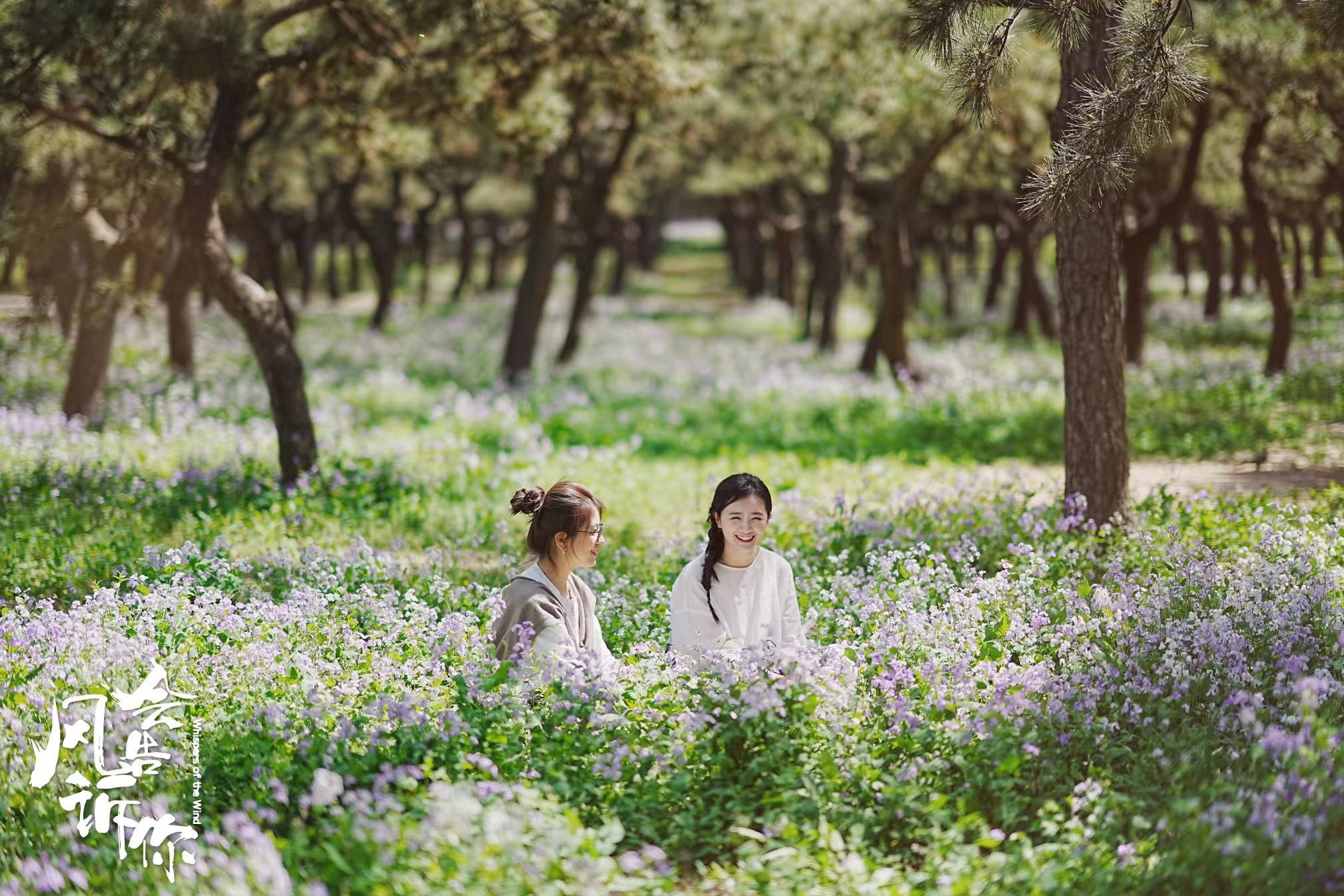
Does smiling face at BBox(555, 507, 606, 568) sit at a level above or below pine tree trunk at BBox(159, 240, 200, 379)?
below

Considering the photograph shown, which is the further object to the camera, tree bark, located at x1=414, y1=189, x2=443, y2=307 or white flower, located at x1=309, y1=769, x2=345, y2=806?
tree bark, located at x1=414, y1=189, x2=443, y2=307

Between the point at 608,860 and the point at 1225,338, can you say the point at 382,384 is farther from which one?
the point at 1225,338

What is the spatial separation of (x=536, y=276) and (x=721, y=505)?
13458 mm

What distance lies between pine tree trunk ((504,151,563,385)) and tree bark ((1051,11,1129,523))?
11303 mm

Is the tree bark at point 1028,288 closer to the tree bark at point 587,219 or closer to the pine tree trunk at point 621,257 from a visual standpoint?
the tree bark at point 587,219

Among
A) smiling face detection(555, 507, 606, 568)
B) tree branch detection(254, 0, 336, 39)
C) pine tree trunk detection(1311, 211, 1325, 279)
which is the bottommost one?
smiling face detection(555, 507, 606, 568)

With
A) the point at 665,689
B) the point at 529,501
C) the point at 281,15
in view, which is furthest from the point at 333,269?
the point at 665,689

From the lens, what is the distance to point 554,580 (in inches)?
241

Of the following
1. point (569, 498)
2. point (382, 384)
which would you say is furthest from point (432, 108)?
point (569, 498)

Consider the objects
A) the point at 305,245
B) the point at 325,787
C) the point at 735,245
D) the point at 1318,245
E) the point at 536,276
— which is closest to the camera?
the point at 325,787

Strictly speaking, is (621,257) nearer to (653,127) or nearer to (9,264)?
(653,127)

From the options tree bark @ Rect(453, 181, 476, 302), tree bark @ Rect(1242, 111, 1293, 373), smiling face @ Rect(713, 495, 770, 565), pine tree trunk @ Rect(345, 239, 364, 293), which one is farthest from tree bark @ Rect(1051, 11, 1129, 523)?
pine tree trunk @ Rect(345, 239, 364, 293)

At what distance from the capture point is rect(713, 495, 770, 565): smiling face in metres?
6.13

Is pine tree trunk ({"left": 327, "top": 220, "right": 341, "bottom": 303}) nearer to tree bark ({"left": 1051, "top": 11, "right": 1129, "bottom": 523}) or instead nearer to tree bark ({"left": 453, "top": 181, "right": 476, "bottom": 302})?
tree bark ({"left": 453, "top": 181, "right": 476, "bottom": 302})
